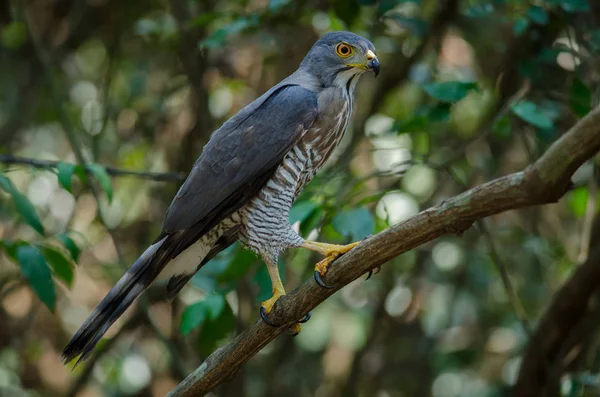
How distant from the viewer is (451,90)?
3891mm

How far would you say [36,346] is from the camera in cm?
611

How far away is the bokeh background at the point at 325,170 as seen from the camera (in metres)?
5.44

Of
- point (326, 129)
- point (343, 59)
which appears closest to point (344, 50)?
point (343, 59)

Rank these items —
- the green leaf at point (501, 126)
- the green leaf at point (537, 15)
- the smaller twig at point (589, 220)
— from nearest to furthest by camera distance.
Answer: the green leaf at point (501, 126)
the green leaf at point (537, 15)
the smaller twig at point (589, 220)

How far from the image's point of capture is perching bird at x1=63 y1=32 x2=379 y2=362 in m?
3.50

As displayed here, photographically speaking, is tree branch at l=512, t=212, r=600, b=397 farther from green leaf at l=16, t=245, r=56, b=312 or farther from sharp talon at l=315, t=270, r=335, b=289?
green leaf at l=16, t=245, r=56, b=312

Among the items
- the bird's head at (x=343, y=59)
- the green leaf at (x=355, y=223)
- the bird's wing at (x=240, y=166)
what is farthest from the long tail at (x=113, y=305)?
the bird's head at (x=343, y=59)

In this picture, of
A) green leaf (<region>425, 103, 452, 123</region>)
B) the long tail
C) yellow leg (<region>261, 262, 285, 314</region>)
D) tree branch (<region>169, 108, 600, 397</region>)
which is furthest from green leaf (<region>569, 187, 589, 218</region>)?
the long tail

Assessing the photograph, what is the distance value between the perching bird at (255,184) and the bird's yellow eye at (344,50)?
0.04m

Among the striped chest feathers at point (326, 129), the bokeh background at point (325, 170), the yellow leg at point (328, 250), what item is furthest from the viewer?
the bokeh background at point (325, 170)

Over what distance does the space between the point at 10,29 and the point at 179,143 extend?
1422 mm

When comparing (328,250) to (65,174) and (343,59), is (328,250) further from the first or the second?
(65,174)

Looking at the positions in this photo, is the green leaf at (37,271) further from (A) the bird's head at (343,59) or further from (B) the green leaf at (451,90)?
(B) the green leaf at (451,90)

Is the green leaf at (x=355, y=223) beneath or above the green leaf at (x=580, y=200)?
above
